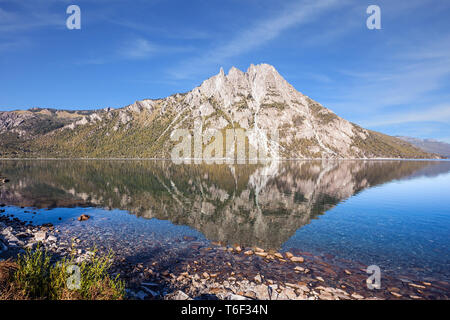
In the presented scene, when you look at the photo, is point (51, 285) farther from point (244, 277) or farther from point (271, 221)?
point (271, 221)

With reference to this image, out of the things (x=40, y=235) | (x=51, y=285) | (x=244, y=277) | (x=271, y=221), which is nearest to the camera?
(x=51, y=285)

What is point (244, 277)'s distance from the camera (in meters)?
20.9

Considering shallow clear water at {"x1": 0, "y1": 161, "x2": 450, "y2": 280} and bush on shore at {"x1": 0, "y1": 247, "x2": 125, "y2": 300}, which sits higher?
bush on shore at {"x1": 0, "y1": 247, "x2": 125, "y2": 300}

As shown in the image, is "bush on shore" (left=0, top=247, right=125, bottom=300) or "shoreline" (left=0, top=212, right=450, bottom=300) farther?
"shoreline" (left=0, top=212, right=450, bottom=300)

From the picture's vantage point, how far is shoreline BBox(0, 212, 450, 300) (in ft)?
59.9

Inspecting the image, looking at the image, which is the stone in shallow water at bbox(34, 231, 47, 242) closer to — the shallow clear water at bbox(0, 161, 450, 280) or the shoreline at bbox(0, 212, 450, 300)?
the shoreline at bbox(0, 212, 450, 300)

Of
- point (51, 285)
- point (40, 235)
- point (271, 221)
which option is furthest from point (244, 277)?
point (40, 235)

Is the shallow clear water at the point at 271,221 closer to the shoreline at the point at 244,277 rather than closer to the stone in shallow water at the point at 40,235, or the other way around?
the stone in shallow water at the point at 40,235

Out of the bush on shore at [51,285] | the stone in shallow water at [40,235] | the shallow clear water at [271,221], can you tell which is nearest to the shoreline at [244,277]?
the stone in shallow water at [40,235]

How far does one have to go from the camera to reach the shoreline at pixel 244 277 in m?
18.3

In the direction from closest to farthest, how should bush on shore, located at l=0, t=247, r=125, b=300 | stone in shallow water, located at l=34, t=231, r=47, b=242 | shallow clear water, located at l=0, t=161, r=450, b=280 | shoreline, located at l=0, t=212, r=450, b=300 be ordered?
bush on shore, located at l=0, t=247, r=125, b=300 < shoreline, located at l=0, t=212, r=450, b=300 < shallow clear water, located at l=0, t=161, r=450, b=280 < stone in shallow water, located at l=34, t=231, r=47, b=242

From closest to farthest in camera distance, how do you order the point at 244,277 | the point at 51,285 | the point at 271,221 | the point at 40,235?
the point at 51,285, the point at 244,277, the point at 40,235, the point at 271,221

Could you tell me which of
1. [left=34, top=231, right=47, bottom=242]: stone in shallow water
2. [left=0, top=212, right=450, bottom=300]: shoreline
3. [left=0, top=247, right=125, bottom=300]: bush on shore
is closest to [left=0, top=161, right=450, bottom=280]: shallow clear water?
[left=34, top=231, right=47, bottom=242]: stone in shallow water
